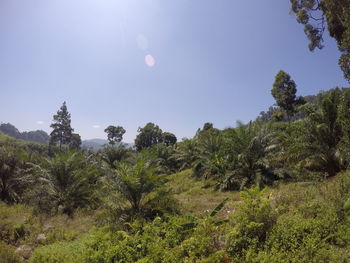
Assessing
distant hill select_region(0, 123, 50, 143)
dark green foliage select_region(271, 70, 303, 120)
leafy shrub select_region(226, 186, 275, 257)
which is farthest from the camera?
distant hill select_region(0, 123, 50, 143)

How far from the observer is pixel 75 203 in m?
8.34

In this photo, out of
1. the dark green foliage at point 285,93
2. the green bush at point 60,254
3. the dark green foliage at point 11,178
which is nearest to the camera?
the green bush at point 60,254

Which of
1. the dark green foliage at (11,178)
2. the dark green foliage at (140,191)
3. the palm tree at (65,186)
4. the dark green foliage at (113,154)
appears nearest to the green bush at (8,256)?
the dark green foliage at (140,191)

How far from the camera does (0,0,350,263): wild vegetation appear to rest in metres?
3.37

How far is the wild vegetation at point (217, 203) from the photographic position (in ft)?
11.1

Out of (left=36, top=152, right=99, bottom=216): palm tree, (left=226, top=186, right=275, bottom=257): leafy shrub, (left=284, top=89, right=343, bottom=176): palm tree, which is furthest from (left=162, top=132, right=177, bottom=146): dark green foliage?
(left=226, top=186, right=275, bottom=257): leafy shrub

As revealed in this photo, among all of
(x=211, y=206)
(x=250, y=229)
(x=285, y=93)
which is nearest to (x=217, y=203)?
(x=211, y=206)

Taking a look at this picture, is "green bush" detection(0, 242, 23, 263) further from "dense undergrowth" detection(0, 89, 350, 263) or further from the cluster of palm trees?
the cluster of palm trees

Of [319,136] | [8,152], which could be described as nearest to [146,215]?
[319,136]

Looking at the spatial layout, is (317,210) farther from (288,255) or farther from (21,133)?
(21,133)

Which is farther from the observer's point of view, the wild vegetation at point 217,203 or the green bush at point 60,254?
the green bush at point 60,254

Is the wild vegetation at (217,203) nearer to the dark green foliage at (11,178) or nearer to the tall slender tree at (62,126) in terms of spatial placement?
the dark green foliage at (11,178)

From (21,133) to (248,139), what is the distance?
168 metres

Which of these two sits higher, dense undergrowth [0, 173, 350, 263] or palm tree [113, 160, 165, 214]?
palm tree [113, 160, 165, 214]
